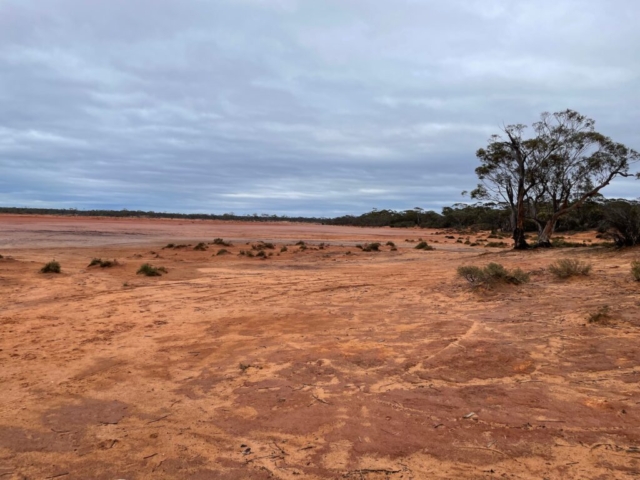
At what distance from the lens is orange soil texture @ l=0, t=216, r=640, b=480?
343 centimetres

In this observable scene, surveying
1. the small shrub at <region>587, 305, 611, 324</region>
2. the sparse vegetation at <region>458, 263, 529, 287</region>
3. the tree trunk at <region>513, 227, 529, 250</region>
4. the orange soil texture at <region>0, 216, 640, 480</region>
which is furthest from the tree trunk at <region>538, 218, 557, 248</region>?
the small shrub at <region>587, 305, 611, 324</region>

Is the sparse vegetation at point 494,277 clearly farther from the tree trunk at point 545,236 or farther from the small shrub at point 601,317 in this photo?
the tree trunk at point 545,236

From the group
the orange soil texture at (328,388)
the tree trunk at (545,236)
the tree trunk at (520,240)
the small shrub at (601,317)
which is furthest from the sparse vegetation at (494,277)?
the tree trunk at (545,236)

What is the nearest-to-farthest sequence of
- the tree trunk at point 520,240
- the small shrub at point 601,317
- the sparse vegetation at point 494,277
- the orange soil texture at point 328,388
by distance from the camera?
the orange soil texture at point 328,388
the small shrub at point 601,317
the sparse vegetation at point 494,277
the tree trunk at point 520,240

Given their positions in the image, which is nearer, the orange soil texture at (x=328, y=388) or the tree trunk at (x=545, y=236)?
the orange soil texture at (x=328, y=388)

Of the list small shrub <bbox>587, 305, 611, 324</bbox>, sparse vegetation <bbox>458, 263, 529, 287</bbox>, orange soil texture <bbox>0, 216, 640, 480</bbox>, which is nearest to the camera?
orange soil texture <bbox>0, 216, 640, 480</bbox>

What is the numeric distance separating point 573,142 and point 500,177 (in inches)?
147

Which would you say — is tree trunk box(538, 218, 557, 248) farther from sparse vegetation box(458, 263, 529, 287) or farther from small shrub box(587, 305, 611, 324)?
small shrub box(587, 305, 611, 324)

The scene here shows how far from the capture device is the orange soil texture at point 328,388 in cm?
343

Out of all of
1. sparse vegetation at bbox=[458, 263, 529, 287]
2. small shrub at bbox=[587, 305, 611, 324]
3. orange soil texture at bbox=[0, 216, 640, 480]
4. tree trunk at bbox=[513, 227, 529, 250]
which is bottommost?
orange soil texture at bbox=[0, 216, 640, 480]

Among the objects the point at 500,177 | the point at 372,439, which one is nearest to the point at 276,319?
the point at 372,439

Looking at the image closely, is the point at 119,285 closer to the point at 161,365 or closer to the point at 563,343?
the point at 161,365

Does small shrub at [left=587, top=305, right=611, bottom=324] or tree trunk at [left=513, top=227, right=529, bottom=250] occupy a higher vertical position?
tree trunk at [left=513, top=227, right=529, bottom=250]

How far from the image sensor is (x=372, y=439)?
3.74 m
